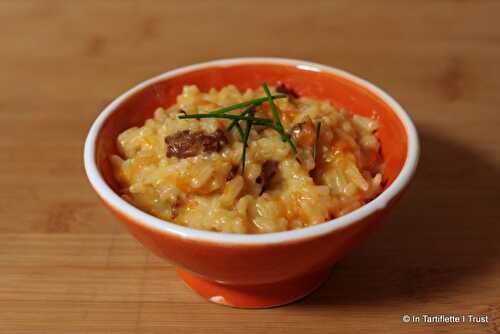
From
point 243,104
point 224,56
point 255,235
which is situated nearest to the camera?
point 255,235

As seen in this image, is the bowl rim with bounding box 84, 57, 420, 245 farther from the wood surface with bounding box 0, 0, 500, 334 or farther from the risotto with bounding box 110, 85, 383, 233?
the wood surface with bounding box 0, 0, 500, 334

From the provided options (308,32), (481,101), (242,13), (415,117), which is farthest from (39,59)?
(481,101)

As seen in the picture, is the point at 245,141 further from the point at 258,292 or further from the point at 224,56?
the point at 224,56

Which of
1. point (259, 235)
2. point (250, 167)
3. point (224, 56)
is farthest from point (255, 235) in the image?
point (224, 56)

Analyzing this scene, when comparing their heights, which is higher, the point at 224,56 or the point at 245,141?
the point at 245,141

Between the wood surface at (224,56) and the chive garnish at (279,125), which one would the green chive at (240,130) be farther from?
the wood surface at (224,56)

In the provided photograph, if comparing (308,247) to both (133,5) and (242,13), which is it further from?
(133,5)

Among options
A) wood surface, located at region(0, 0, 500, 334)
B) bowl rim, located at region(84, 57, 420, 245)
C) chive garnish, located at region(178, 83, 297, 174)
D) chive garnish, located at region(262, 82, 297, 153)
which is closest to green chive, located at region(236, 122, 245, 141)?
chive garnish, located at region(178, 83, 297, 174)
